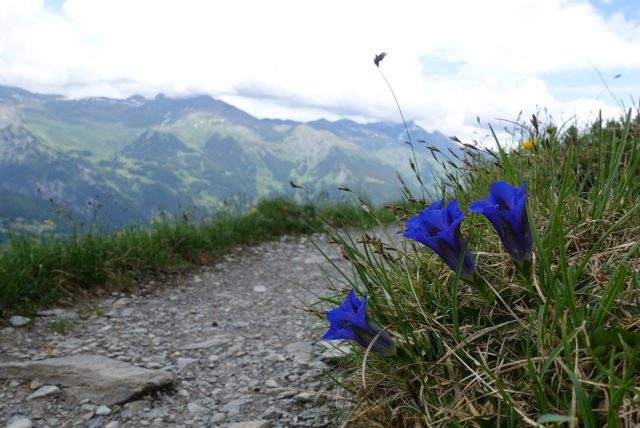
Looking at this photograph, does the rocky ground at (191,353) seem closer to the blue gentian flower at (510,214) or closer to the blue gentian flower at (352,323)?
the blue gentian flower at (352,323)

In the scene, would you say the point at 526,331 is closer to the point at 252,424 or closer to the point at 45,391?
the point at 252,424

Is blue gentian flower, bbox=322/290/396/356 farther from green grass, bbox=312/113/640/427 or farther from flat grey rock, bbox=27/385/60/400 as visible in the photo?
flat grey rock, bbox=27/385/60/400

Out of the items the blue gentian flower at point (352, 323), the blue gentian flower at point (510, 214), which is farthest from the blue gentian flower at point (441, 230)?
the blue gentian flower at point (352, 323)

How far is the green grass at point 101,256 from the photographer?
5.23 metres

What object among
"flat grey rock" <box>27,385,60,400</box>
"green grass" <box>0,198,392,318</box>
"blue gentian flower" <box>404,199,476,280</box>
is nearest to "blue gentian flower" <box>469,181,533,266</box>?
"blue gentian flower" <box>404,199,476,280</box>

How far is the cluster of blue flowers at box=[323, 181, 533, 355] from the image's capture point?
182cm

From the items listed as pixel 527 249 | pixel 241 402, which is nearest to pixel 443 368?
pixel 527 249

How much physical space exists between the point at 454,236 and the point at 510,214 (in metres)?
0.22

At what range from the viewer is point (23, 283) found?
526cm

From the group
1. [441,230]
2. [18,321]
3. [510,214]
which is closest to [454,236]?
[441,230]

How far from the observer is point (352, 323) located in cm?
202

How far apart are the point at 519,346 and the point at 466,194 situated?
1.55 m

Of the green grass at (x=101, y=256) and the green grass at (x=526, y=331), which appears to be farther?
the green grass at (x=101, y=256)

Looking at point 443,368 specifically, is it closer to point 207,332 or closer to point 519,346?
point 519,346
